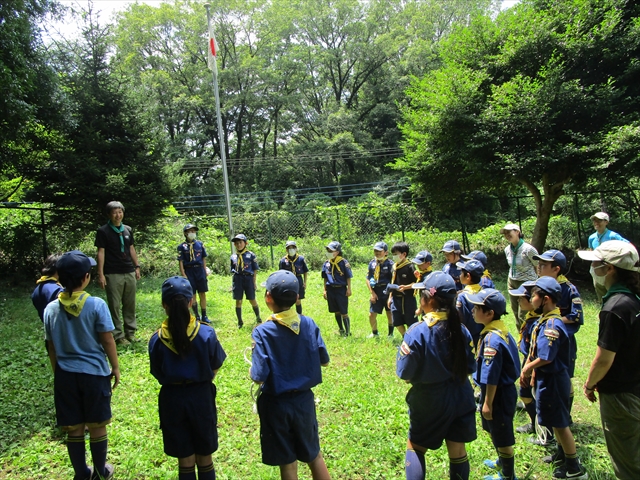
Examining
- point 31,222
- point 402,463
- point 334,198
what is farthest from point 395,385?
point 334,198

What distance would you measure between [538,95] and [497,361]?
9.81 meters

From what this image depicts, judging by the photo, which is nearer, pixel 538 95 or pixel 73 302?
pixel 73 302

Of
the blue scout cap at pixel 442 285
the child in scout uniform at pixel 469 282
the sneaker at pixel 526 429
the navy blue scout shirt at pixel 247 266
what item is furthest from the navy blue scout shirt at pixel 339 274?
the blue scout cap at pixel 442 285

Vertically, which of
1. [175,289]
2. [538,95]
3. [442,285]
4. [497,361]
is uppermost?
[538,95]

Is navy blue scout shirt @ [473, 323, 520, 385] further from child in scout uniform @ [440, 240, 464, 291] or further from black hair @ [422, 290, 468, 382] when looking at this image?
child in scout uniform @ [440, 240, 464, 291]

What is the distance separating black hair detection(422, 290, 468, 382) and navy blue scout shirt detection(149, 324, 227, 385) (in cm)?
163

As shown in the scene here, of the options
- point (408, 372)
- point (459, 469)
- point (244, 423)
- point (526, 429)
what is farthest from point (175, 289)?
point (526, 429)

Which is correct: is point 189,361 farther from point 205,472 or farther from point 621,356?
point 621,356

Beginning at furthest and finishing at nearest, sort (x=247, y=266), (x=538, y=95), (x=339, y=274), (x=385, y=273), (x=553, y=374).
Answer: (x=538, y=95) < (x=247, y=266) < (x=339, y=274) < (x=385, y=273) < (x=553, y=374)

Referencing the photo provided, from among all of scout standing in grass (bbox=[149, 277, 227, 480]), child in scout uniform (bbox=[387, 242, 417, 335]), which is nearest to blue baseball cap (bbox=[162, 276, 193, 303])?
scout standing in grass (bbox=[149, 277, 227, 480])

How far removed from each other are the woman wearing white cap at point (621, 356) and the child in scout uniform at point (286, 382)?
1.90 meters

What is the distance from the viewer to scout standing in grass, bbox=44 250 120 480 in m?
3.19

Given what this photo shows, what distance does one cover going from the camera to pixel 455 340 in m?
2.85

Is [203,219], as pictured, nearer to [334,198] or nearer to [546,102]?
[546,102]
